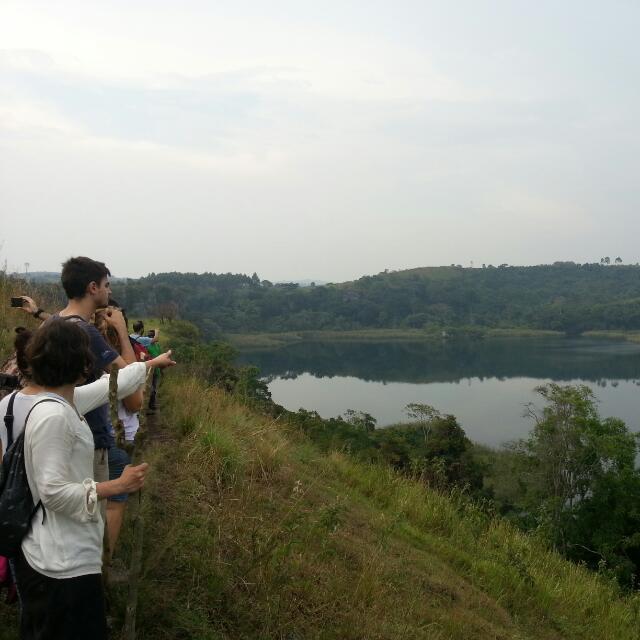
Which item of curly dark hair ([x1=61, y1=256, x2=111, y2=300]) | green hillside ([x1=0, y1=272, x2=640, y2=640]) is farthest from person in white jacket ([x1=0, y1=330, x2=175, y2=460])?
green hillside ([x1=0, y1=272, x2=640, y2=640])

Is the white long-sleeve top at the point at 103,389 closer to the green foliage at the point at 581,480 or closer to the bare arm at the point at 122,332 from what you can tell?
the bare arm at the point at 122,332

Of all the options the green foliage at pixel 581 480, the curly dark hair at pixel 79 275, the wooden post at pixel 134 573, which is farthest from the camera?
the green foliage at pixel 581 480

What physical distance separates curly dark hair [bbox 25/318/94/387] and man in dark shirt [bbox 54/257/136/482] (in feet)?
1.79

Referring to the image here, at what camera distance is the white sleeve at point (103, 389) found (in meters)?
2.00

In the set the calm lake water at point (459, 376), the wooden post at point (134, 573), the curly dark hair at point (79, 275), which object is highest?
the curly dark hair at point (79, 275)

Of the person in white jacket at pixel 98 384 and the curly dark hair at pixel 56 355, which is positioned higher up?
the curly dark hair at pixel 56 355

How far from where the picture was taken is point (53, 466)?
5.15 ft

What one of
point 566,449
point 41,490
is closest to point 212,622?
point 41,490

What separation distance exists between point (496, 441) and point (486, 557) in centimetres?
3597

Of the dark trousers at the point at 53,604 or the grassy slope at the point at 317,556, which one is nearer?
the dark trousers at the point at 53,604

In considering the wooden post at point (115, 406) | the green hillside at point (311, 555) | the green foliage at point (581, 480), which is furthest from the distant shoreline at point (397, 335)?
the wooden post at point (115, 406)

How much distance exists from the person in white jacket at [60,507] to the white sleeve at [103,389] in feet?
0.98

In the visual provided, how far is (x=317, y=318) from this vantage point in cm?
11456

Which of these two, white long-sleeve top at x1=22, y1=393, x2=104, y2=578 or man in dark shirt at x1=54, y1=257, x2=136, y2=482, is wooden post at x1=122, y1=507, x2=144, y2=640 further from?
man in dark shirt at x1=54, y1=257, x2=136, y2=482
